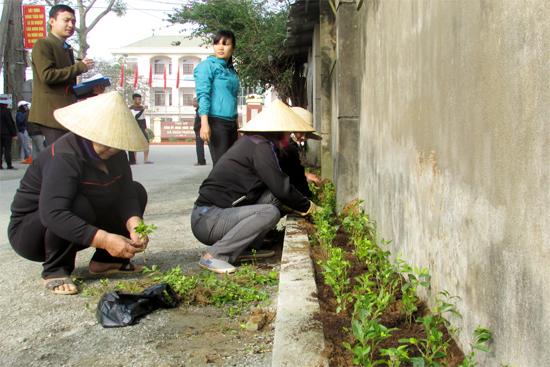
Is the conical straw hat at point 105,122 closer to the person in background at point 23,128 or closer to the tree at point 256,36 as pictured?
the tree at point 256,36

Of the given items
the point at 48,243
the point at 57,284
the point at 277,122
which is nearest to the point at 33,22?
the point at 277,122

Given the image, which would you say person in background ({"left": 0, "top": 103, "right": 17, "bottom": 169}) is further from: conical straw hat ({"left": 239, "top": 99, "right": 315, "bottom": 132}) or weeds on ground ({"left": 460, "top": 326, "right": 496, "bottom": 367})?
weeds on ground ({"left": 460, "top": 326, "right": 496, "bottom": 367})

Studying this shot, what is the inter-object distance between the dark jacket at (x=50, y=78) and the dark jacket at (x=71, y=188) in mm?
1090

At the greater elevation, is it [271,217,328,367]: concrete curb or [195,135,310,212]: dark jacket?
[195,135,310,212]: dark jacket

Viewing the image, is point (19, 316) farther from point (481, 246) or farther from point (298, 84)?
point (298, 84)

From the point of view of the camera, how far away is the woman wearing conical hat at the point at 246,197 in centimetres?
445

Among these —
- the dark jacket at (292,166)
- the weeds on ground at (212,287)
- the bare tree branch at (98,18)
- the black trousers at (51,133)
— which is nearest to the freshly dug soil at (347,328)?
the weeds on ground at (212,287)

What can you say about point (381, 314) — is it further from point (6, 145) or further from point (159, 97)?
point (159, 97)

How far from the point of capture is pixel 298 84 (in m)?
18.1

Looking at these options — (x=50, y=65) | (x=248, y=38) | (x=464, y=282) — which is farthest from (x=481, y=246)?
(x=248, y=38)

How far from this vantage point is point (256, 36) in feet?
55.1

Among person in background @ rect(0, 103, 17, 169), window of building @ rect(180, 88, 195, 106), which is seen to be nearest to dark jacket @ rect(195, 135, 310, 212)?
person in background @ rect(0, 103, 17, 169)

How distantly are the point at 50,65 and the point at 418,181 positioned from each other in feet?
10.9

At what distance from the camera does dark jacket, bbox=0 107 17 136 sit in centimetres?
1514
